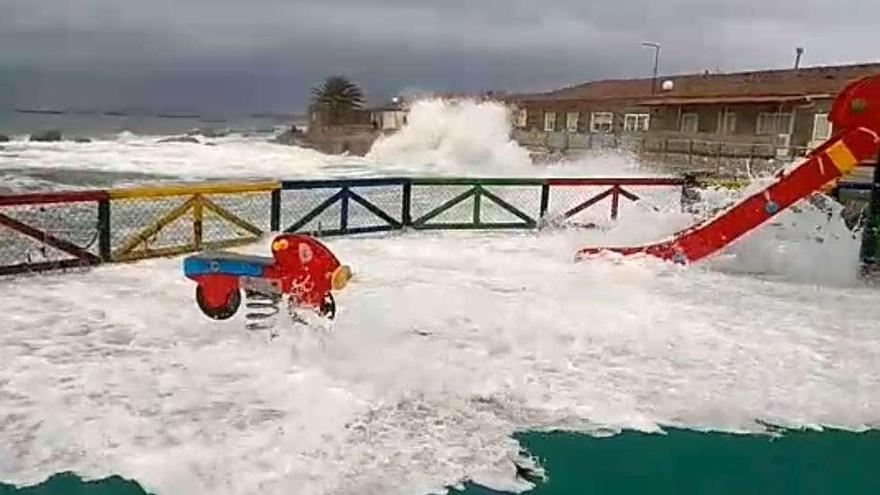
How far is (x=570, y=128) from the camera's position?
5297 centimetres

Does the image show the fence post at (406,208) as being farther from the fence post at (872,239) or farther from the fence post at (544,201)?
the fence post at (872,239)

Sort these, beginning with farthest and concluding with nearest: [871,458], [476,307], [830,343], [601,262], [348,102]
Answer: [348,102] < [601,262] < [476,307] < [830,343] < [871,458]

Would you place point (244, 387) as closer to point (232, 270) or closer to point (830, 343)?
point (232, 270)

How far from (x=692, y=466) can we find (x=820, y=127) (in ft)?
99.1

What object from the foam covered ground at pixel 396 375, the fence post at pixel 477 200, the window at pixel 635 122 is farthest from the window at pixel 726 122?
the foam covered ground at pixel 396 375

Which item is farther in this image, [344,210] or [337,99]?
[337,99]

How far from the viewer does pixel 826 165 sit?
10.8 metres

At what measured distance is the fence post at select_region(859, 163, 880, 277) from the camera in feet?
38.3

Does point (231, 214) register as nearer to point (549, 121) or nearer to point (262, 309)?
point (262, 309)

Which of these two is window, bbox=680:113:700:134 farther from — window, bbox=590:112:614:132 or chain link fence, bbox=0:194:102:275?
chain link fence, bbox=0:194:102:275

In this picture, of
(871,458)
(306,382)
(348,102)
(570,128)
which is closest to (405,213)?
(306,382)

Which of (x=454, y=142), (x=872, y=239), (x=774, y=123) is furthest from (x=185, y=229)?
(x=454, y=142)

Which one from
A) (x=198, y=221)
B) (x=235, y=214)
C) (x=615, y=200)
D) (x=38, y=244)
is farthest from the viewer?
(x=615, y=200)

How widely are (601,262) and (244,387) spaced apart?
23.0 ft
